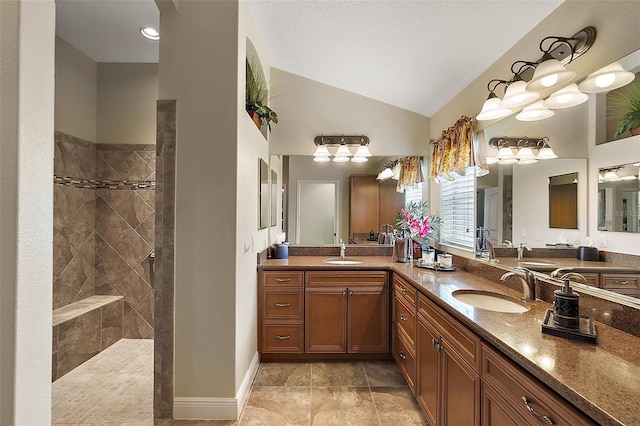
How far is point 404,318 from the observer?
252cm

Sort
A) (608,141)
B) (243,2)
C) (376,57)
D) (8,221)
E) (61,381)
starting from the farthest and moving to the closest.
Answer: (376,57)
(61,381)
(243,2)
(608,141)
(8,221)

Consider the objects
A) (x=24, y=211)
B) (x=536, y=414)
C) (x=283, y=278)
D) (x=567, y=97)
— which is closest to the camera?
(x=24, y=211)

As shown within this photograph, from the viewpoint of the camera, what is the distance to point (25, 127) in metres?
0.73

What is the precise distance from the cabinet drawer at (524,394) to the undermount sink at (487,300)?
61 cm

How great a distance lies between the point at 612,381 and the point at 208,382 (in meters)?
2.08

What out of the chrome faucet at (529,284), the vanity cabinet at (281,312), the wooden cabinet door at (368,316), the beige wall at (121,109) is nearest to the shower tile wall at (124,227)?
the beige wall at (121,109)

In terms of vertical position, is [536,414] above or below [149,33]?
below

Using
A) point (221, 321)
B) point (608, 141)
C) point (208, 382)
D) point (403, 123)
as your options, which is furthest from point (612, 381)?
point (403, 123)

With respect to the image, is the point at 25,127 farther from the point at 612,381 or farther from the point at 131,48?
the point at 131,48

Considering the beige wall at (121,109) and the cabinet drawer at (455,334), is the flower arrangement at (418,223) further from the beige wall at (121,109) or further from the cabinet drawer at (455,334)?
the beige wall at (121,109)

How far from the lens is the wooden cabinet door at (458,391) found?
141 cm

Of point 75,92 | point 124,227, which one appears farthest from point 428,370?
point 75,92

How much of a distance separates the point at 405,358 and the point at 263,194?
1.88 m

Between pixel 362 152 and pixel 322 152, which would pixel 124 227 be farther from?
pixel 362 152
